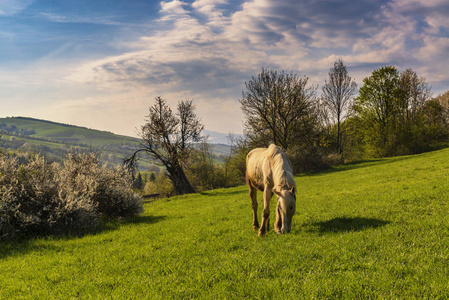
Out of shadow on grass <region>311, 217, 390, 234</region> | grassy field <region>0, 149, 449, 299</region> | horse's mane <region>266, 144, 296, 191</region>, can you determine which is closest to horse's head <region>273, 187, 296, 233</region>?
horse's mane <region>266, 144, 296, 191</region>

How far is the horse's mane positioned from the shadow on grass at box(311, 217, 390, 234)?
5.96 feet

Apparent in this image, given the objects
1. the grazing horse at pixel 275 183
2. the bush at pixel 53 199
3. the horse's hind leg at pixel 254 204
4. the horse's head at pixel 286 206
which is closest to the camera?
the horse's head at pixel 286 206

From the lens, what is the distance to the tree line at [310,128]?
114 feet

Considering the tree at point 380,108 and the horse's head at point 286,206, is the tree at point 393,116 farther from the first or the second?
the horse's head at point 286,206

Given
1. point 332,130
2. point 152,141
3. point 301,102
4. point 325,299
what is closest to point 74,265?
point 325,299

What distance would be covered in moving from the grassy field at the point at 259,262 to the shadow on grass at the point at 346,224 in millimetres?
30

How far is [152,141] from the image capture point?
107 ft

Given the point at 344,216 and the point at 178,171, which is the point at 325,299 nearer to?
the point at 344,216

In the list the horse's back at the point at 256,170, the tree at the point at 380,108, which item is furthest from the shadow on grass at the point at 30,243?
the tree at the point at 380,108

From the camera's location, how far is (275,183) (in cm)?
791

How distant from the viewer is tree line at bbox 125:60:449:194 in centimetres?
3481

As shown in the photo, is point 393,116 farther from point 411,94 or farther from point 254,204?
point 254,204

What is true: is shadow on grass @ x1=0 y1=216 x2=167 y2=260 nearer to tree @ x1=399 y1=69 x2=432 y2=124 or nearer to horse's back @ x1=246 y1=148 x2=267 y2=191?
horse's back @ x1=246 y1=148 x2=267 y2=191

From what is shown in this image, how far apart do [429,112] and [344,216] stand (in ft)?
206
